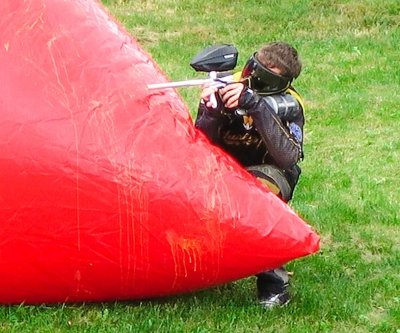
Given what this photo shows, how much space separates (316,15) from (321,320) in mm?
9222

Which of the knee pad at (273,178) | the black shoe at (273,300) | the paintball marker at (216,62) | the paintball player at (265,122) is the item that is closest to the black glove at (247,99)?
the paintball player at (265,122)

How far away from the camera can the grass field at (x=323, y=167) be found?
465cm

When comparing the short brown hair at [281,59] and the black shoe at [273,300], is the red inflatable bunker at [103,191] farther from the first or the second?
the short brown hair at [281,59]

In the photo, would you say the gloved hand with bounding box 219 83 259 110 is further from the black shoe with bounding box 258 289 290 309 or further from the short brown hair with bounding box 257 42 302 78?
the black shoe with bounding box 258 289 290 309

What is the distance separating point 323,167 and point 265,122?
2980 mm

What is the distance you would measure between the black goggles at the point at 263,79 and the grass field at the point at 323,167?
105 centimetres

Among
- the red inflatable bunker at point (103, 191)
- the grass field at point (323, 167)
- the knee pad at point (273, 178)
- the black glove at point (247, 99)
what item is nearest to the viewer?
the red inflatable bunker at point (103, 191)

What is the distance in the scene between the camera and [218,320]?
15.2ft

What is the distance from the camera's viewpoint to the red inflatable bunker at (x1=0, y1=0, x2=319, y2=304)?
430 centimetres

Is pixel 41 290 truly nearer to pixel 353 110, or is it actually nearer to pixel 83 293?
pixel 83 293

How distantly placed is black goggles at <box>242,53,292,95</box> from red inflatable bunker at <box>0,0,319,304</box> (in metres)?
0.40

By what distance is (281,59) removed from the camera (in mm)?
4742

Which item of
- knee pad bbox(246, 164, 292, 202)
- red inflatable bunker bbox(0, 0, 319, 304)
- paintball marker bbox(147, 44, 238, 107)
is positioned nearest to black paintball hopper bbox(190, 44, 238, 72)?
paintball marker bbox(147, 44, 238, 107)

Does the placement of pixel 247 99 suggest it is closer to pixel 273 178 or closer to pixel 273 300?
pixel 273 178
